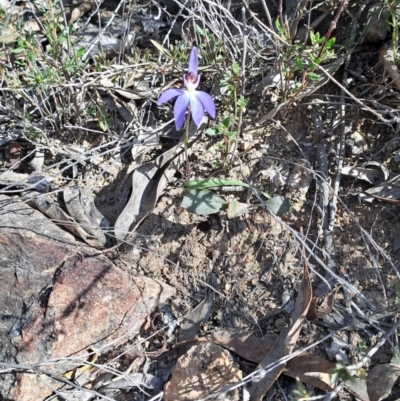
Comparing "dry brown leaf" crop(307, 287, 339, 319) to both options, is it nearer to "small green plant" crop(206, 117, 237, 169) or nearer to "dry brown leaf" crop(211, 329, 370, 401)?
"dry brown leaf" crop(211, 329, 370, 401)

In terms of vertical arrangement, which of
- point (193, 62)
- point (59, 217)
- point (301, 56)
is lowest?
point (59, 217)

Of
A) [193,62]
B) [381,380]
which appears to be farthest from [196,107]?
[381,380]

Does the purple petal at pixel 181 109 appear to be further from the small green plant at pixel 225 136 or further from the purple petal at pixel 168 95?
the small green plant at pixel 225 136

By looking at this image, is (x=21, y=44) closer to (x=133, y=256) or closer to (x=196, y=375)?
(x=133, y=256)

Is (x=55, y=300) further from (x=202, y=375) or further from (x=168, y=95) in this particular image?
(x=168, y=95)

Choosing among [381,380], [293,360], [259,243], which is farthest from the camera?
[259,243]

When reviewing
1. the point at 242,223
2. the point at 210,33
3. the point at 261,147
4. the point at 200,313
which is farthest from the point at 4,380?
the point at 210,33

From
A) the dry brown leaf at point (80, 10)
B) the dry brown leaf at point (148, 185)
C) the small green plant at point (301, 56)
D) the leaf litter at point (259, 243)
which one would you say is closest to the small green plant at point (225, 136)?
the leaf litter at point (259, 243)
